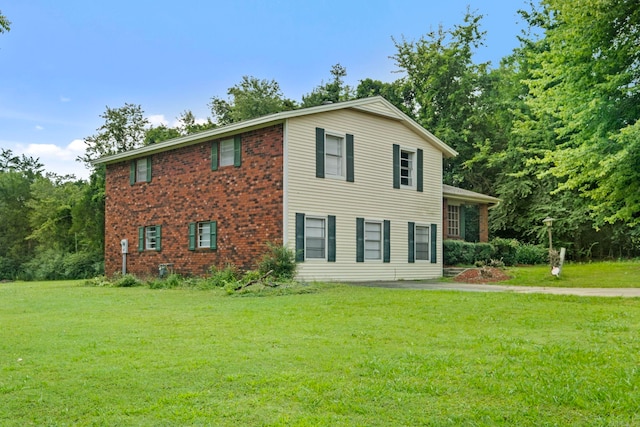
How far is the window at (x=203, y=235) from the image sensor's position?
1964cm

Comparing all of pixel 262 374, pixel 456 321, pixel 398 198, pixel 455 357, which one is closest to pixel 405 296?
pixel 456 321

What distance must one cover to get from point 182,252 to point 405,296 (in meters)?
10.9

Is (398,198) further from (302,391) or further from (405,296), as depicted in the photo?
(302,391)

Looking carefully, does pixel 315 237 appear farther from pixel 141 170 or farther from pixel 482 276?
pixel 141 170

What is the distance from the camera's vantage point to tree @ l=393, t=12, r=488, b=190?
38500 mm

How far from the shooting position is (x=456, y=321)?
879 cm

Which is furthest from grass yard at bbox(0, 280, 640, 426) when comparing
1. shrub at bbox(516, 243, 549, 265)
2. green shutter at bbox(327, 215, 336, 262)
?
shrub at bbox(516, 243, 549, 265)

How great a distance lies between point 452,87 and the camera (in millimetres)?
39688

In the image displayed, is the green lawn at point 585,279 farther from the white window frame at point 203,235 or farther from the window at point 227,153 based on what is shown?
the white window frame at point 203,235

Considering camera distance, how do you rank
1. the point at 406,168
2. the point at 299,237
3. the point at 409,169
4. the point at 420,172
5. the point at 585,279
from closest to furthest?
the point at 299,237
the point at 585,279
the point at 406,168
the point at 409,169
the point at 420,172

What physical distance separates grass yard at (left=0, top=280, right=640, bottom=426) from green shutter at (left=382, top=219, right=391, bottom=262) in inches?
402

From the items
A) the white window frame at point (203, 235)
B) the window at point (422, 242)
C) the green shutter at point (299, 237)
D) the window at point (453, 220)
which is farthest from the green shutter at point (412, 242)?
the white window frame at point (203, 235)

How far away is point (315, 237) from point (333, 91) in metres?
27.3

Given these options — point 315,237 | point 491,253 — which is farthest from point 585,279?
point 315,237
